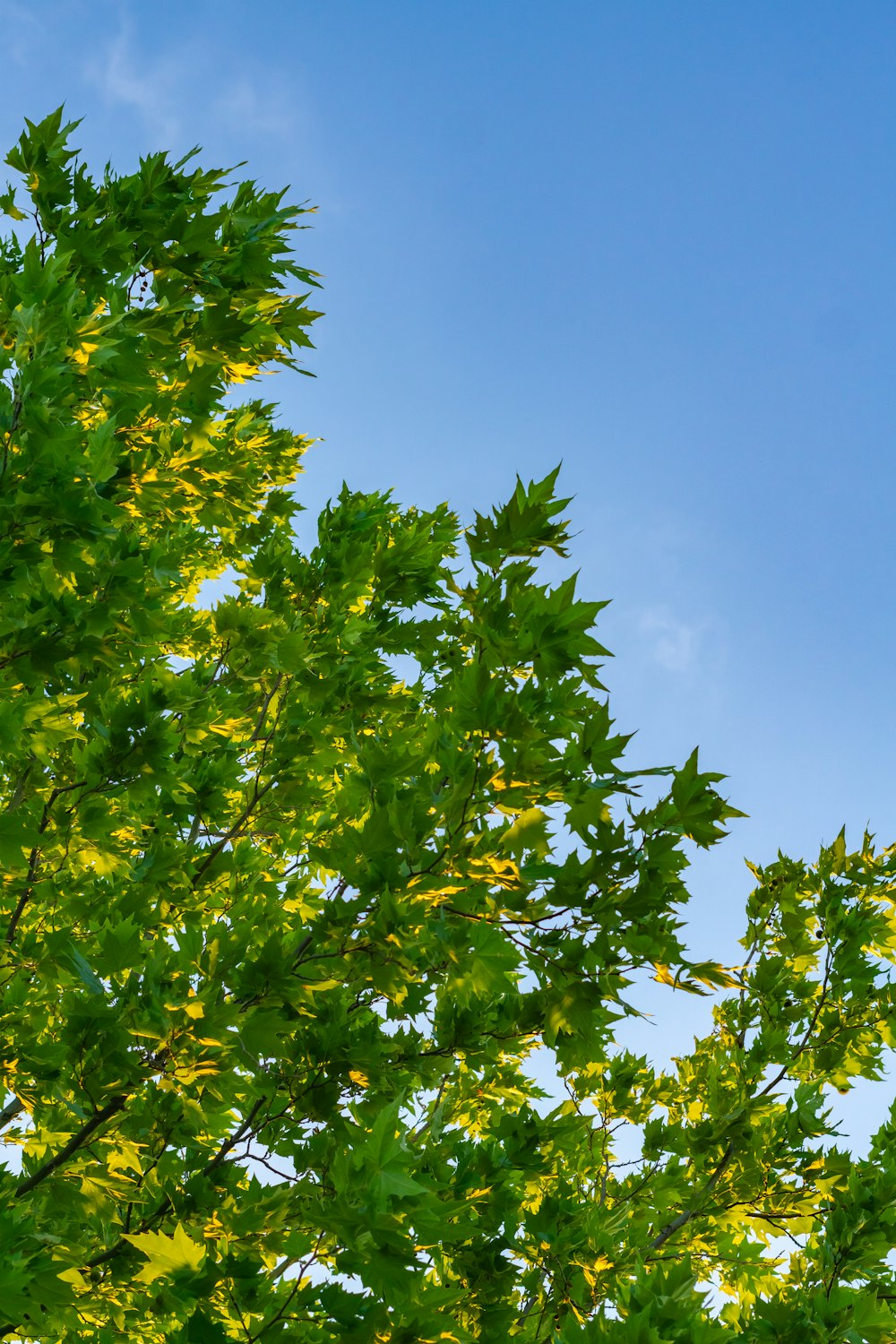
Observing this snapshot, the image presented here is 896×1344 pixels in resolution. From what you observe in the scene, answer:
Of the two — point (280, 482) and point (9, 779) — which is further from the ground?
point (280, 482)

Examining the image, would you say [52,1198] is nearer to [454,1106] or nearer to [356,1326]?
[356,1326]

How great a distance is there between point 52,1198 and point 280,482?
635 cm

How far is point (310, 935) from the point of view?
2.70 metres

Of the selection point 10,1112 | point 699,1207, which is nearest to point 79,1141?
point 10,1112

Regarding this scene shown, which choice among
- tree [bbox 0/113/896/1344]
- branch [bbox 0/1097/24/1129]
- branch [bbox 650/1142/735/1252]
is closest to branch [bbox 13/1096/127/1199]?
tree [bbox 0/113/896/1344]

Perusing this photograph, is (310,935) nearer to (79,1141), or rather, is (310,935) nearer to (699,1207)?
(79,1141)

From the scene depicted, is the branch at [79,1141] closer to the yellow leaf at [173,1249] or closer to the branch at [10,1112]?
the yellow leaf at [173,1249]

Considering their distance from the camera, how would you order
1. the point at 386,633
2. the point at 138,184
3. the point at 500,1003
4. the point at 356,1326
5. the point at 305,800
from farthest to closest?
the point at 386,633 < the point at 305,800 < the point at 138,184 < the point at 500,1003 < the point at 356,1326

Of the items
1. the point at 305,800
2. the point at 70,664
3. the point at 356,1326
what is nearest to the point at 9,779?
the point at 305,800

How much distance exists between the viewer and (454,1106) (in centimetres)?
505

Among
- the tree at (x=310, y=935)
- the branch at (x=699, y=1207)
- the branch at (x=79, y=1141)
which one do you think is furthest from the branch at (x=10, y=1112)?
the branch at (x=699, y=1207)

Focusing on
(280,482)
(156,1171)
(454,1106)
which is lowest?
(156,1171)

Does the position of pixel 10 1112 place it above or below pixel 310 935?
below

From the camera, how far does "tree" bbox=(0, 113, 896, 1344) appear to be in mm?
2449
